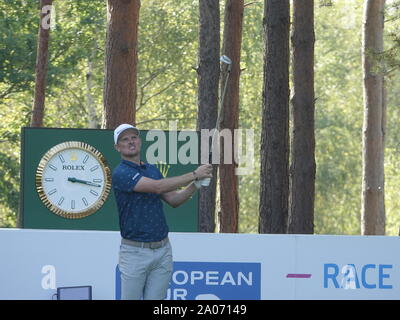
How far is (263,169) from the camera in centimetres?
1938

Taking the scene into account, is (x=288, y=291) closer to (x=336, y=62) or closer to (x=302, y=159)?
(x=302, y=159)

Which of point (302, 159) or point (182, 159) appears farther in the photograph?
point (302, 159)

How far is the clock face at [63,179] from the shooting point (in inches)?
579

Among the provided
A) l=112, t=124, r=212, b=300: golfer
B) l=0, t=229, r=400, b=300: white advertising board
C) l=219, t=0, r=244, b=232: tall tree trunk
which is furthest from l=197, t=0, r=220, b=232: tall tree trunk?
l=112, t=124, r=212, b=300: golfer

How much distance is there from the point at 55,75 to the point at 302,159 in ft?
57.9

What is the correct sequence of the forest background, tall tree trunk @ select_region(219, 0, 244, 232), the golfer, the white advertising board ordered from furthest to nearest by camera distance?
the forest background → tall tree trunk @ select_region(219, 0, 244, 232) → the white advertising board → the golfer

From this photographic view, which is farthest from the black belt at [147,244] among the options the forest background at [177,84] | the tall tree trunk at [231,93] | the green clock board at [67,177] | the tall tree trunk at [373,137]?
the tall tree trunk at [373,137]

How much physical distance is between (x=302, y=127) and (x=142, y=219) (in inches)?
501

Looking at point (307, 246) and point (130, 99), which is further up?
point (130, 99)

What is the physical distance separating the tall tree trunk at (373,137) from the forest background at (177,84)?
583 millimetres

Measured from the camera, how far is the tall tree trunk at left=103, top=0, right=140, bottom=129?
755 inches

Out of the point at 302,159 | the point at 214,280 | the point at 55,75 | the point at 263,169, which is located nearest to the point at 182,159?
the point at 214,280

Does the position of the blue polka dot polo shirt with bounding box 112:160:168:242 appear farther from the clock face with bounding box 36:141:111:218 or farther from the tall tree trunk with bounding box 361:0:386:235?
the tall tree trunk with bounding box 361:0:386:235
